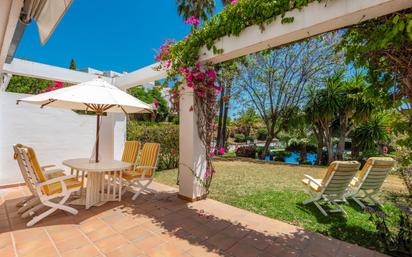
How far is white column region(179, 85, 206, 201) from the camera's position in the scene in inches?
204

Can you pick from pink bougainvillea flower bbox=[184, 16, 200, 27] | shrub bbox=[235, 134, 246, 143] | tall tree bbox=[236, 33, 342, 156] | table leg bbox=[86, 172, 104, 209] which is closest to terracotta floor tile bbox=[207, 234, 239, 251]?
table leg bbox=[86, 172, 104, 209]

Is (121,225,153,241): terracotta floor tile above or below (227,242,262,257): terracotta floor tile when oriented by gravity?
above

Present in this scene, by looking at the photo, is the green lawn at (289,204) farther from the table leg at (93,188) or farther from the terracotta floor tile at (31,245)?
the terracotta floor tile at (31,245)

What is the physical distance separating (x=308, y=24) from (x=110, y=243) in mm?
4363

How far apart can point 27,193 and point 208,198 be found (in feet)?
15.1

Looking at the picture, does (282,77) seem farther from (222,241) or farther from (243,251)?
(243,251)

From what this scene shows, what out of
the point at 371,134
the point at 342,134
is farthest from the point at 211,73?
the point at 371,134

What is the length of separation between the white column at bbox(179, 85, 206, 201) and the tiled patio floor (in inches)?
22.4

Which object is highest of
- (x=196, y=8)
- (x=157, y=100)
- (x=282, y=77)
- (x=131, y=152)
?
(x=196, y=8)

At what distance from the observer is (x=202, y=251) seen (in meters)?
3.15

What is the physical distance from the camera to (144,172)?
5496mm

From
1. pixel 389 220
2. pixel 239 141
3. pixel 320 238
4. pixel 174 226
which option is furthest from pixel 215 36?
pixel 239 141

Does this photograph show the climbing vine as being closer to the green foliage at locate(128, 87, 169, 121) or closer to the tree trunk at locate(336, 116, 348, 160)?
the tree trunk at locate(336, 116, 348, 160)

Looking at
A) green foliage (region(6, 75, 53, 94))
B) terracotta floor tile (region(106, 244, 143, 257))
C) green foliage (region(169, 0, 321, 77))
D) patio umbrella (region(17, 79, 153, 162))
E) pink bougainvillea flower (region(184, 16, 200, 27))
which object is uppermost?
green foliage (region(6, 75, 53, 94))
